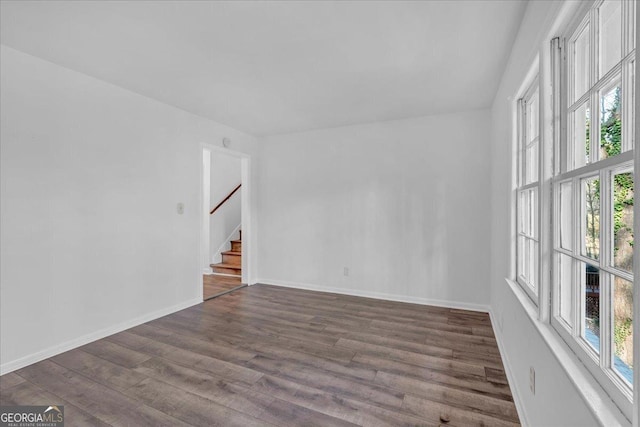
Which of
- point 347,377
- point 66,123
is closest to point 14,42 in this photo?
point 66,123

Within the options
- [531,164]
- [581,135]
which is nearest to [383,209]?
[531,164]

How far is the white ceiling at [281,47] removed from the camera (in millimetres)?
1847

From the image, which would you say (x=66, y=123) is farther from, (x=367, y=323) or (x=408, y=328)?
(x=408, y=328)

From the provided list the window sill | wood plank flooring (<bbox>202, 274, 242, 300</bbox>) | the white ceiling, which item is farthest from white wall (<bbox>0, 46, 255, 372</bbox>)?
the window sill

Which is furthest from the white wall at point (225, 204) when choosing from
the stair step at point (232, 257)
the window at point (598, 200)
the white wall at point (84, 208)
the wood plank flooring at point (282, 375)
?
the window at point (598, 200)

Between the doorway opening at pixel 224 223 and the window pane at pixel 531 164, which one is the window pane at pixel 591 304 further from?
the doorway opening at pixel 224 223

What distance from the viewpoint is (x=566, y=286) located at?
1.32 metres

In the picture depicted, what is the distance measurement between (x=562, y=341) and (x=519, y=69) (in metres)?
1.78

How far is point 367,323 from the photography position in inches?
127

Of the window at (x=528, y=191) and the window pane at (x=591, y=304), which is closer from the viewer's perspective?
the window pane at (x=591, y=304)

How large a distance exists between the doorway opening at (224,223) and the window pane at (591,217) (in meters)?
4.27

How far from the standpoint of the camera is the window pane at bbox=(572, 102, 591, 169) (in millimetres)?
1152

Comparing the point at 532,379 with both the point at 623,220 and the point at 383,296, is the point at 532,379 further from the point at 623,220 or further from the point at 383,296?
the point at 383,296

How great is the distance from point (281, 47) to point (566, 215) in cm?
214
